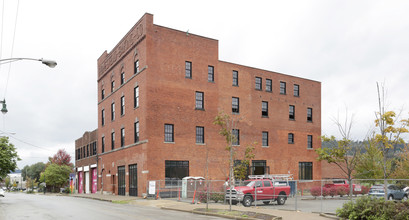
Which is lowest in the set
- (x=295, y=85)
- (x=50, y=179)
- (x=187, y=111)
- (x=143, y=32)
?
(x=50, y=179)

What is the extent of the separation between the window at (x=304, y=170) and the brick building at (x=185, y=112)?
130 mm

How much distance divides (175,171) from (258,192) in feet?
41.9

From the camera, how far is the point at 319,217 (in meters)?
19.6

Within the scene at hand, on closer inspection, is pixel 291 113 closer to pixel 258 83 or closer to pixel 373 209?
pixel 258 83

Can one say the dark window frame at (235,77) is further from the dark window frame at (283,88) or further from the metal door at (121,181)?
the metal door at (121,181)

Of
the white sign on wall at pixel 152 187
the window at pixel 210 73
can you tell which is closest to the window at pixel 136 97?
the window at pixel 210 73

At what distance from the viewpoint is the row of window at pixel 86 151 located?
57.6m

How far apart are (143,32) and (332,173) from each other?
36.3 metres

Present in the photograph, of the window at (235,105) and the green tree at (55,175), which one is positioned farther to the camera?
the green tree at (55,175)

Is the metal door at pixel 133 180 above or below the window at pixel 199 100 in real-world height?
below

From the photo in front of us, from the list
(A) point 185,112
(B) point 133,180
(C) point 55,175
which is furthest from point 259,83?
(C) point 55,175

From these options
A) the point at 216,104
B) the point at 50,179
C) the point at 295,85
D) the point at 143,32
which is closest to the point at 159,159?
the point at 216,104

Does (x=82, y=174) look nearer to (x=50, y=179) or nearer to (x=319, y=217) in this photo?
(x=50, y=179)

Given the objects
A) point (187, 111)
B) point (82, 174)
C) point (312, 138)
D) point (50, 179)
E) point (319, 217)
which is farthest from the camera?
point (50, 179)
